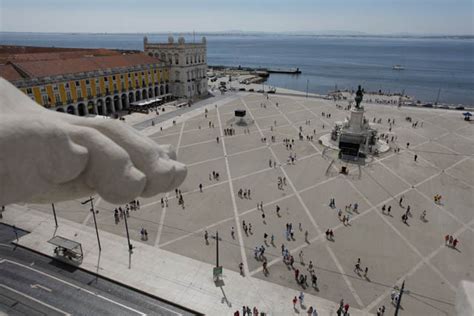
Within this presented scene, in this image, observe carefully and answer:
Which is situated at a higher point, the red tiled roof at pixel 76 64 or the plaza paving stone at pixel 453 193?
the red tiled roof at pixel 76 64

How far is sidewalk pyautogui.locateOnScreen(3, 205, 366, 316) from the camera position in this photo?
669 inches

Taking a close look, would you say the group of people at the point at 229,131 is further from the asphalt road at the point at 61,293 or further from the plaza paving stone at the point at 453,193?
the asphalt road at the point at 61,293

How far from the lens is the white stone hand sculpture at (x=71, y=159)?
6.30m

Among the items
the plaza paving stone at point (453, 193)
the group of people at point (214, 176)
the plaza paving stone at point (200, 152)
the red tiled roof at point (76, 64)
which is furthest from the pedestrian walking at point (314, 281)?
the red tiled roof at point (76, 64)

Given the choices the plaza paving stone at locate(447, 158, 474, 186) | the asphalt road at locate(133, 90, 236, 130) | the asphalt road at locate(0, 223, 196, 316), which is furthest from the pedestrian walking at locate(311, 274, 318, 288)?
the asphalt road at locate(133, 90, 236, 130)

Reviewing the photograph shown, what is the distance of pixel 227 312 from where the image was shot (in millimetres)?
16469

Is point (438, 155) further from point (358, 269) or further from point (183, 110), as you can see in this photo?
point (183, 110)

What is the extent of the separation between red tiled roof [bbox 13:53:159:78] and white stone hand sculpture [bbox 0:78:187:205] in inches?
1844

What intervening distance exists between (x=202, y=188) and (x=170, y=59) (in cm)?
4797

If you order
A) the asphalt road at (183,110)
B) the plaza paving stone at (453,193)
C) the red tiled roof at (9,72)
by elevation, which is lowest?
the plaza paving stone at (453,193)

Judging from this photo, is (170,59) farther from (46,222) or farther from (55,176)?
(55,176)

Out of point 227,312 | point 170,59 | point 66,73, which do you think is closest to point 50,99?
point 66,73

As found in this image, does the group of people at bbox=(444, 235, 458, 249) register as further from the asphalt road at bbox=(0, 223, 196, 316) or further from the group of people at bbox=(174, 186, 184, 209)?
the group of people at bbox=(174, 186, 184, 209)

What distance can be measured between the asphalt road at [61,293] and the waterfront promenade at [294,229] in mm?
761
